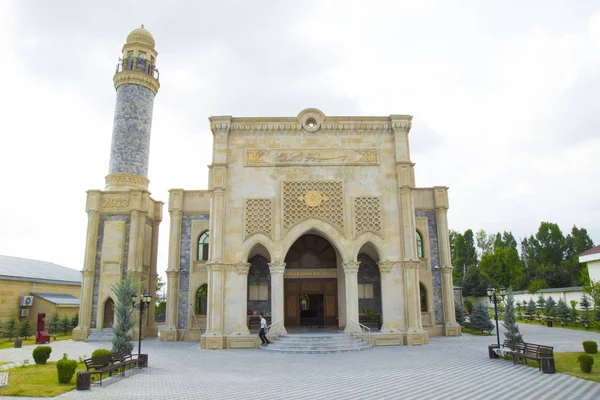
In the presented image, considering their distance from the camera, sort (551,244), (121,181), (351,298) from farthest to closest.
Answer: (551,244), (121,181), (351,298)

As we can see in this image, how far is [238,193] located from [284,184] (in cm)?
220

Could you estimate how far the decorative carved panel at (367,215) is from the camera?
19.5 meters

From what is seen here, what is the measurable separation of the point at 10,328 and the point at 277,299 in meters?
16.7

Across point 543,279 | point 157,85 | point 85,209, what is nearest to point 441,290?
point 85,209

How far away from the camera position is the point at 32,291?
28484 mm

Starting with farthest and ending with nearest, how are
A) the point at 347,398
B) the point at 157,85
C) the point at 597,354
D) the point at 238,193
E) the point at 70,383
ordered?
the point at 157,85, the point at 238,193, the point at 597,354, the point at 70,383, the point at 347,398

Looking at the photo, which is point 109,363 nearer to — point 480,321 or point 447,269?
point 447,269

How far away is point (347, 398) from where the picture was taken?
8945 millimetres

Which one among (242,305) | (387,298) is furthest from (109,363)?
(387,298)

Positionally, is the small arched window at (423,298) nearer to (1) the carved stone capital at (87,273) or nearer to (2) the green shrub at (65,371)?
(2) the green shrub at (65,371)

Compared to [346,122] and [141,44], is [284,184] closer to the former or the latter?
[346,122]

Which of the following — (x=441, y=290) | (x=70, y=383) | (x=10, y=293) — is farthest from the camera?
(x=10, y=293)

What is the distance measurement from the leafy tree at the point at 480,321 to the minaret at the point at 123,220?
18.4 m

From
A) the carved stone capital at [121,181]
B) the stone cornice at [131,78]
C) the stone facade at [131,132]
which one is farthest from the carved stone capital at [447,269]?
the stone cornice at [131,78]
